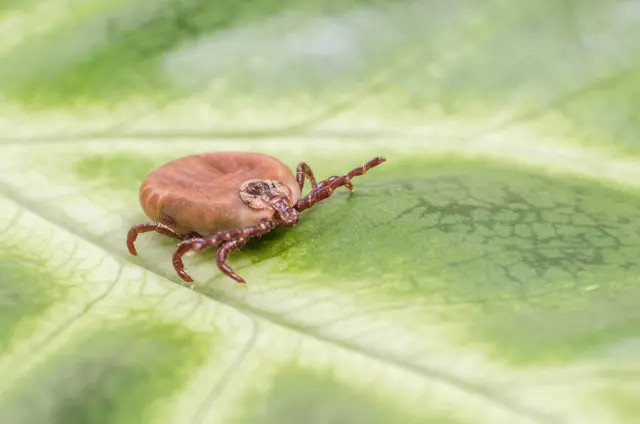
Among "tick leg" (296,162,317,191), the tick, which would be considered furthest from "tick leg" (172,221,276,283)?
"tick leg" (296,162,317,191)

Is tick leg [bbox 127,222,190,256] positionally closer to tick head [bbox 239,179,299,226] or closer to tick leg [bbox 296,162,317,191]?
tick head [bbox 239,179,299,226]

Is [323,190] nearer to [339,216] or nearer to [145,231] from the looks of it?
[339,216]

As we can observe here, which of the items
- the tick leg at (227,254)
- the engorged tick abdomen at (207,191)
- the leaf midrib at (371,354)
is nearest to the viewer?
the leaf midrib at (371,354)

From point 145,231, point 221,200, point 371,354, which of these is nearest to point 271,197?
point 221,200

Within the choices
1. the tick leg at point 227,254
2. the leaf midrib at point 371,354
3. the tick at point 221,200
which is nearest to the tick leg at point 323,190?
the tick at point 221,200

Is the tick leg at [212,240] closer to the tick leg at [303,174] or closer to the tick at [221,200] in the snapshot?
the tick at [221,200]

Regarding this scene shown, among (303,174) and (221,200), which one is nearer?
(221,200)
